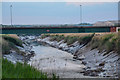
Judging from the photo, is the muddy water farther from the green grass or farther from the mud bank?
the green grass

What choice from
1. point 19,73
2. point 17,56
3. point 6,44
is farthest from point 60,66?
point 19,73

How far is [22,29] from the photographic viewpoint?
69625 millimetres

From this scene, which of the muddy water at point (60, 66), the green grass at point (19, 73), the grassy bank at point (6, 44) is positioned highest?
the grassy bank at point (6, 44)

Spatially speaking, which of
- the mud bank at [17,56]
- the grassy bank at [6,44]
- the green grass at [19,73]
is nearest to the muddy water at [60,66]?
the mud bank at [17,56]

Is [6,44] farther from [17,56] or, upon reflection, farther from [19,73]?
[19,73]

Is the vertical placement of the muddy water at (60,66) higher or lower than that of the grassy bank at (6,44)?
lower

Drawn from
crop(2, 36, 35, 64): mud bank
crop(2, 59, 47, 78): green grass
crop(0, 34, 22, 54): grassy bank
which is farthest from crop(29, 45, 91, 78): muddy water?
crop(0, 34, 22, 54): grassy bank

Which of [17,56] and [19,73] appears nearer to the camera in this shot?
[19,73]

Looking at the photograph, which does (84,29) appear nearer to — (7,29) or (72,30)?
(72,30)

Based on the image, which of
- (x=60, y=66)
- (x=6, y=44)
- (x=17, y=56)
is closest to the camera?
(x=60, y=66)

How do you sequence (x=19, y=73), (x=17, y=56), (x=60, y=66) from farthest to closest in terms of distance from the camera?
(x=17, y=56) < (x=60, y=66) < (x=19, y=73)

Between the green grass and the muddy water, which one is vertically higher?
the green grass

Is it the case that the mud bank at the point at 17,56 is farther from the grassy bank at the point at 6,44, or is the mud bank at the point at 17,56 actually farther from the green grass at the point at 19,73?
Answer: the green grass at the point at 19,73

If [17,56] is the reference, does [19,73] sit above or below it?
above
